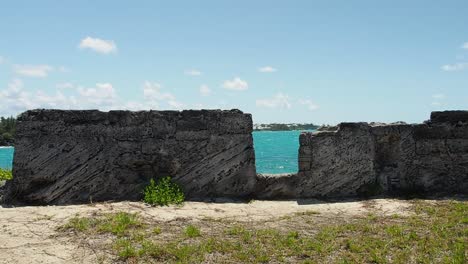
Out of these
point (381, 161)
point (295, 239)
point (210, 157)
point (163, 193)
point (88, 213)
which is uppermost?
point (210, 157)

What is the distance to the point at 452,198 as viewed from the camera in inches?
321

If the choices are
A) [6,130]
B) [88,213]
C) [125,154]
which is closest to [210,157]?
[125,154]

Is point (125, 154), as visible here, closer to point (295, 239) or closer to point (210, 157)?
point (210, 157)

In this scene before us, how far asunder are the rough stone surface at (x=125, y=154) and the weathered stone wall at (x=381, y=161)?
941 millimetres

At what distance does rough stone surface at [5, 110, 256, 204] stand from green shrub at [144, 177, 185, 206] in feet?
0.59

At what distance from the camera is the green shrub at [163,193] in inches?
297

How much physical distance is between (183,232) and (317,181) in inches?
140

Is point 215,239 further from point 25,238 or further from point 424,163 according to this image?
point 424,163

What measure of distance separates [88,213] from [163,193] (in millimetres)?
1417

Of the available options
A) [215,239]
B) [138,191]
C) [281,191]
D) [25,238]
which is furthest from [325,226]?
[25,238]

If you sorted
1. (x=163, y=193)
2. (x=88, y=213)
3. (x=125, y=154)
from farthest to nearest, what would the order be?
1. (x=125, y=154)
2. (x=163, y=193)
3. (x=88, y=213)

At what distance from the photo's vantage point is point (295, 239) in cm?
562

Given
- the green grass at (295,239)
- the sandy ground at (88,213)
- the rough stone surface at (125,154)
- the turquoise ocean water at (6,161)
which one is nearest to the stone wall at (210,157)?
the rough stone surface at (125,154)

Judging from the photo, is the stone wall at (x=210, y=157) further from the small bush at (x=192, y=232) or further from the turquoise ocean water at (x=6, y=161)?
the turquoise ocean water at (x=6, y=161)
